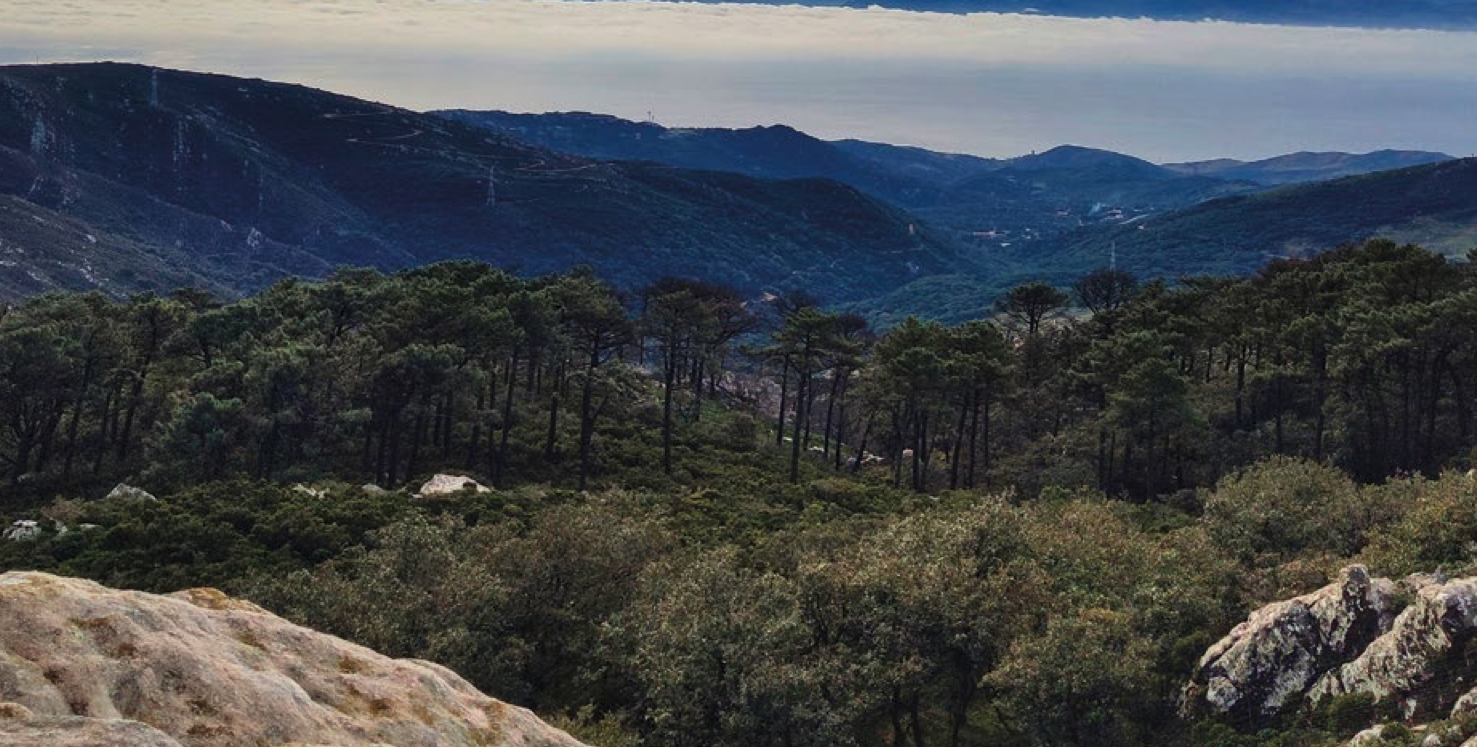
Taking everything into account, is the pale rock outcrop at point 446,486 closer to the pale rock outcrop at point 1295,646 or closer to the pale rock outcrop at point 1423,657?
the pale rock outcrop at point 1295,646

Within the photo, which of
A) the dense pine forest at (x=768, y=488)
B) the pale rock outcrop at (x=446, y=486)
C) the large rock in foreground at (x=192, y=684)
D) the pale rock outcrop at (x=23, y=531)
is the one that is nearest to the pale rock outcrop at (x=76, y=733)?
the large rock in foreground at (x=192, y=684)

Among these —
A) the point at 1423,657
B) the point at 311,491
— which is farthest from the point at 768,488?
the point at 1423,657

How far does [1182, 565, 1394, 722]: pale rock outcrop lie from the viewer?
2822 cm

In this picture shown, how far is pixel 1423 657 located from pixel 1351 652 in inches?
94.3

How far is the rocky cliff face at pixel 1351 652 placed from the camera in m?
25.6

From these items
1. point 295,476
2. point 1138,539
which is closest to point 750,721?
point 1138,539

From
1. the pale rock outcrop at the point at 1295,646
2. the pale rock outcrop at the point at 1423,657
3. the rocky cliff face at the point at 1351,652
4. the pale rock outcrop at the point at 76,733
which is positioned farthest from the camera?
the pale rock outcrop at the point at 1295,646

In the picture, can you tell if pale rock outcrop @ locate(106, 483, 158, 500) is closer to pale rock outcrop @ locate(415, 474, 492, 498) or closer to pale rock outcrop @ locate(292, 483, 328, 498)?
pale rock outcrop @ locate(292, 483, 328, 498)

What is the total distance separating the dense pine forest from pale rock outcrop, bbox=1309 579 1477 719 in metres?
1.44

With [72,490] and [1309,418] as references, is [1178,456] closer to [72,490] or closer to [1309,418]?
[1309,418]

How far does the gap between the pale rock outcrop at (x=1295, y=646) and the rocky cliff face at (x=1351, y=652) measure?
0.09ft

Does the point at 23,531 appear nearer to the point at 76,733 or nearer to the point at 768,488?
the point at 76,733

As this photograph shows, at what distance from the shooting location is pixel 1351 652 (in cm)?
2812

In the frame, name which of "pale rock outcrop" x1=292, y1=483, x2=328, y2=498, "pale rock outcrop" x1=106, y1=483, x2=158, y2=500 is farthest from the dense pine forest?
"pale rock outcrop" x1=106, y1=483, x2=158, y2=500
